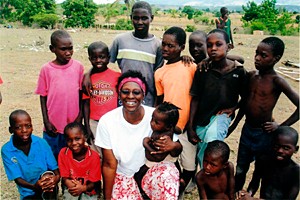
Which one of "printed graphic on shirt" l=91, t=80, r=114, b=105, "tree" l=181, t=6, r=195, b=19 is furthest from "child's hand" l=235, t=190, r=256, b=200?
"tree" l=181, t=6, r=195, b=19

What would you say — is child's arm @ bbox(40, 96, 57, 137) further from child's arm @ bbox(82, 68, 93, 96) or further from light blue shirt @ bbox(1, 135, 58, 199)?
child's arm @ bbox(82, 68, 93, 96)

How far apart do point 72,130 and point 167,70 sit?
104 cm

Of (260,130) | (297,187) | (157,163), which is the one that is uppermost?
(260,130)

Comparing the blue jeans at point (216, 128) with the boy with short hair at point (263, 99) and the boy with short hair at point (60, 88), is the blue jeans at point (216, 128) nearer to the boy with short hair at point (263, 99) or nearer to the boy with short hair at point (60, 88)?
the boy with short hair at point (263, 99)

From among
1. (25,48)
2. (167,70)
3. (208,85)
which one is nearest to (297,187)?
(208,85)

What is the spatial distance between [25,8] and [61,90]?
87.0 ft

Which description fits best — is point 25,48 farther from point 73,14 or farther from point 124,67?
point 73,14

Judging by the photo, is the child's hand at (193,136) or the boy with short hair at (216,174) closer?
the boy with short hair at (216,174)

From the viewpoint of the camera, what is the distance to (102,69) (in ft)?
10.8

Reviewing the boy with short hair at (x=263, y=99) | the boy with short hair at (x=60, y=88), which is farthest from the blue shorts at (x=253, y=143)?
the boy with short hair at (x=60, y=88)

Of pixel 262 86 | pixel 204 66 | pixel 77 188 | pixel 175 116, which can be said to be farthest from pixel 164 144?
pixel 262 86

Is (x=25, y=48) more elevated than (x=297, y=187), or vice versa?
(x=25, y=48)

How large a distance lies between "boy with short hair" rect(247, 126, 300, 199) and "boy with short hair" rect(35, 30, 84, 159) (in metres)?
1.86

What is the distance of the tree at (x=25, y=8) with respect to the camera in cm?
2658
